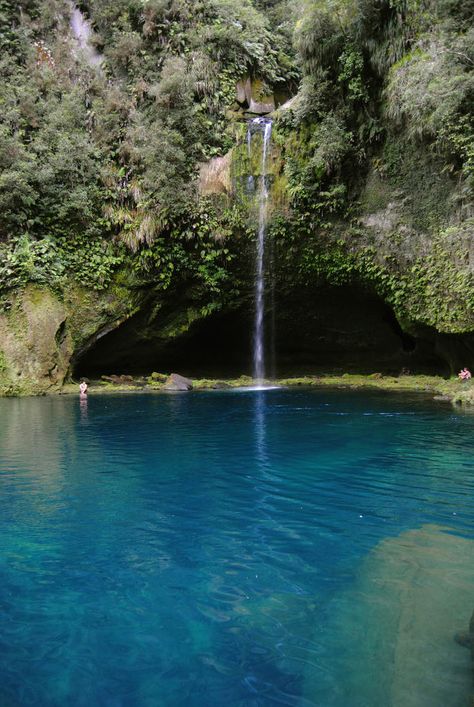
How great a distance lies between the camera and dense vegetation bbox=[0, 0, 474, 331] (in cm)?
1465

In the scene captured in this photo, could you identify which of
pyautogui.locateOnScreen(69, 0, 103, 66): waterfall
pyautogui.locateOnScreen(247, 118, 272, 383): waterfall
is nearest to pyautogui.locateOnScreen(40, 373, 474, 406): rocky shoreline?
pyautogui.locateOnScreen(247, 118, 272, 383): waterfall

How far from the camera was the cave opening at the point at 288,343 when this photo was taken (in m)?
18.9

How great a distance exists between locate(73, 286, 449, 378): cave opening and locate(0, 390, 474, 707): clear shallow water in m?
11.4

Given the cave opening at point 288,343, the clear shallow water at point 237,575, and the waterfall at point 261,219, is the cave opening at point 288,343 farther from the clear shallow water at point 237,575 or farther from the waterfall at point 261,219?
the clear shallow water at point 237,575

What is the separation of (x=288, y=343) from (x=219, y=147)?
25.2ft

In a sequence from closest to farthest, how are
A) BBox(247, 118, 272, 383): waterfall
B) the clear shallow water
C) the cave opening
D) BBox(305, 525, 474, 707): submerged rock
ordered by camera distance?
BBox(305, 525, 474, 707): submerged rock, the clear shallow water, BBox(247, 118, 272, 383): waterfall, the cave opening

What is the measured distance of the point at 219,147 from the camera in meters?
18.5

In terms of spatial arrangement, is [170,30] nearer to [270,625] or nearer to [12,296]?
[12,296]

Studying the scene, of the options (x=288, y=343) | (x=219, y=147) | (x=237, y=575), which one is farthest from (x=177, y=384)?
(x=237, y=575)

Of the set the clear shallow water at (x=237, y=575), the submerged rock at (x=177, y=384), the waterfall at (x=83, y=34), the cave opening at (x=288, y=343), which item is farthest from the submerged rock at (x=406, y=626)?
the waterfall at (x=83, y=34)

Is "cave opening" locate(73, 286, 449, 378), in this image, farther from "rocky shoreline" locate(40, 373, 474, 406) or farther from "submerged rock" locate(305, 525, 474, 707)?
"submerged rock" locate(305, 525, 474, 707)

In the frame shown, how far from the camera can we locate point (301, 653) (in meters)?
2.81

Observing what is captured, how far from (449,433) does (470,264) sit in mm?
6702

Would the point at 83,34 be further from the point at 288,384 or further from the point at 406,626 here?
the point at 406,626
